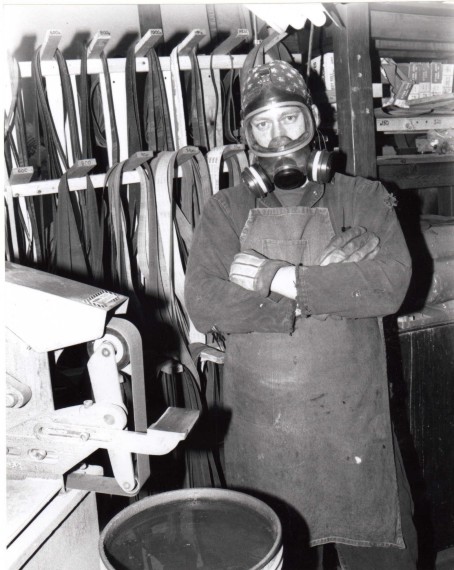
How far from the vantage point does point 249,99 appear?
2.04 m

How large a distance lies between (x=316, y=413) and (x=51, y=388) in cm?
100

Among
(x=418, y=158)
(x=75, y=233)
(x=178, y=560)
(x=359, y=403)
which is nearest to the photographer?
(x=178, y=560)

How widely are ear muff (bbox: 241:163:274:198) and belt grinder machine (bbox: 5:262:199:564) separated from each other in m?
0.89

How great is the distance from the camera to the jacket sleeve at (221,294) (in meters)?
1.86

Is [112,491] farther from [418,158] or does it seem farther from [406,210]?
[406,210]

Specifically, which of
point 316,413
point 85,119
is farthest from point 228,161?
point 316,413

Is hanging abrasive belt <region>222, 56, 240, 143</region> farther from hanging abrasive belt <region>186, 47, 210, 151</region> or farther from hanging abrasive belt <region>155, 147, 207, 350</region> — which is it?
hanging abrasive belt <region>155, 147, 207, 350</region>

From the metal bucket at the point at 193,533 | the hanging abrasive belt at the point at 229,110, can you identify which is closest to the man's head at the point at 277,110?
the hanging abrasive belt at the point at 229,110

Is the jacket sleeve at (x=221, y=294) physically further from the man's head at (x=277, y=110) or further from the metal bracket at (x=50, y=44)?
the metal bracket at (x=50, y=44)

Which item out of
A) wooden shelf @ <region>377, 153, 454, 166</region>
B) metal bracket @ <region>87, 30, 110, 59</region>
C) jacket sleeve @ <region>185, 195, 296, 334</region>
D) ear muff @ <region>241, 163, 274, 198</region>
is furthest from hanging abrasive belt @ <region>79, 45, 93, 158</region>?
wooden shelf @ <region>377, 153, 454, 166</region>

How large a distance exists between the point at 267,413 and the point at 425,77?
231 centimetres

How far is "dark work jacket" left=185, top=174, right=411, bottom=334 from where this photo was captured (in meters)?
1.80

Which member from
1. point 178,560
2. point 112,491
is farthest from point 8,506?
point 178,560

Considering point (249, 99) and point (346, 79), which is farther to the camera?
point (346, 79)
